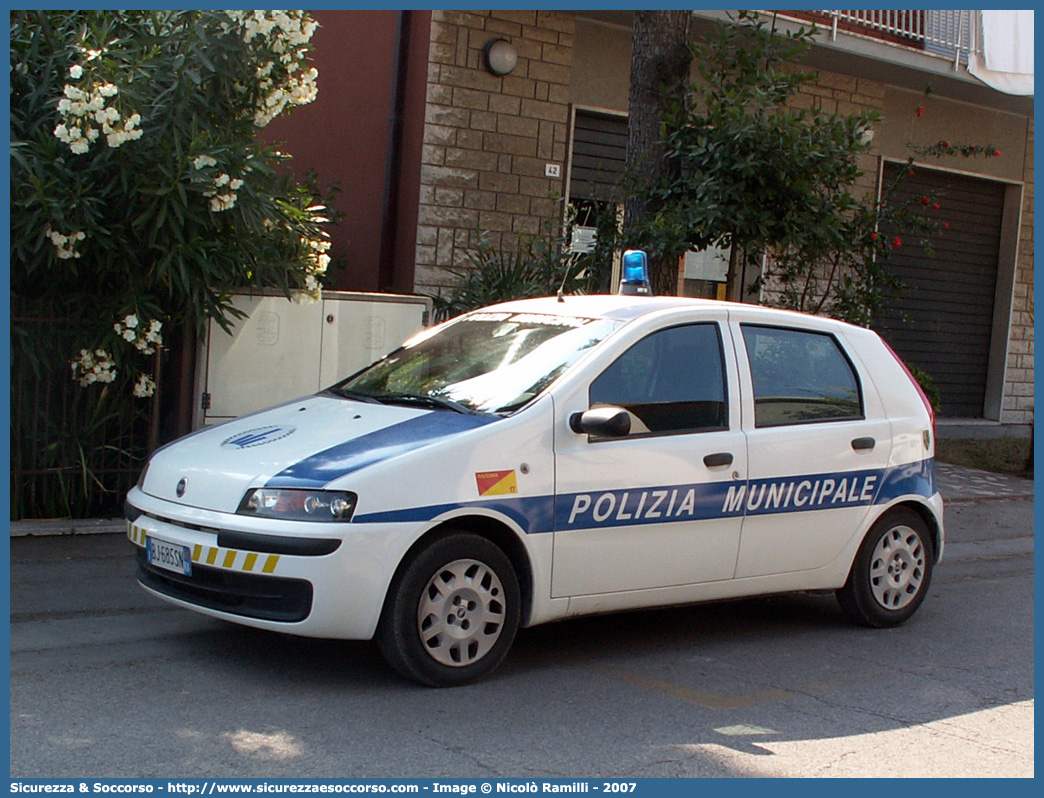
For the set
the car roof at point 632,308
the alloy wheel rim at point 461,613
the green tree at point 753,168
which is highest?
the green tree at point 753,168

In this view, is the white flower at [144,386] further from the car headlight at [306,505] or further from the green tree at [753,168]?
the green tree at [753,168]

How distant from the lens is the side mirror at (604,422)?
5.25 metres

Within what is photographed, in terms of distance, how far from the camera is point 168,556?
516cm

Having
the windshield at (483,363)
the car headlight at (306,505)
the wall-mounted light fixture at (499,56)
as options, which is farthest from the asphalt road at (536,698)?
the wall-mounted light fixture at (499,56)

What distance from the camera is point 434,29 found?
11398 mm

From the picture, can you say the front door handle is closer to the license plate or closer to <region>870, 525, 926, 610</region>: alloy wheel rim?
<region>870, 525, 926, 610</region>: alloy wheel rim

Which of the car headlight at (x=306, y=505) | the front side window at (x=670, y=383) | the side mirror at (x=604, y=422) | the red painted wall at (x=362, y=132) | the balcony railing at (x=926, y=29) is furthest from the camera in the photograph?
the balcony railing at (x=926, y=29)

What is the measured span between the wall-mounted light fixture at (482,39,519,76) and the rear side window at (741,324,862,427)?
6095 mm

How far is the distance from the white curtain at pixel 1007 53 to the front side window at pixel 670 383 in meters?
9.84

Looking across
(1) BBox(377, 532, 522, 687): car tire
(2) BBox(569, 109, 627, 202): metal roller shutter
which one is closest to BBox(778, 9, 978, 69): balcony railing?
(2) BBox(569, 109, 627, 202): metal roller shutter

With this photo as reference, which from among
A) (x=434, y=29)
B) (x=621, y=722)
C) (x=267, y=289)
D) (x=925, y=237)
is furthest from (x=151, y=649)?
(x=925, y=237)

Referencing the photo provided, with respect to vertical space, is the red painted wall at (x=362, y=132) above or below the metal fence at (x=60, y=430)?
above

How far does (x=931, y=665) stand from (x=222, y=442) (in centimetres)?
349

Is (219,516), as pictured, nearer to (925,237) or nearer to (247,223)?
(247,223)
